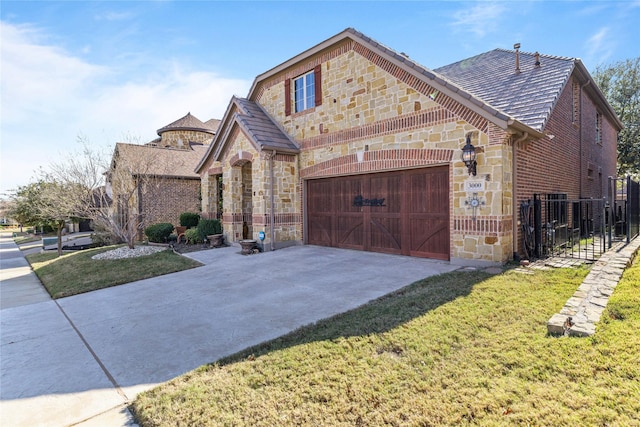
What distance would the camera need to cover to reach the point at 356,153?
1048 cm

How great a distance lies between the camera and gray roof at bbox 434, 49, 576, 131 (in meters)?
8.81

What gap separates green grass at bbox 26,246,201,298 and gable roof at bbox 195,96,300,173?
15.6ft

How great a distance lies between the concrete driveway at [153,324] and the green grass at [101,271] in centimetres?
64

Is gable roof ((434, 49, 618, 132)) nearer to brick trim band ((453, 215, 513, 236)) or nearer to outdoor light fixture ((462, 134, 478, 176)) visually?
outdoor light fixture ((462, 134, 478, 176))

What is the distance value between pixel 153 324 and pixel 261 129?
878 centimetres

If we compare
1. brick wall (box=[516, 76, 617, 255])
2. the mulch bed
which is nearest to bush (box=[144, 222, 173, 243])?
the mulch bed

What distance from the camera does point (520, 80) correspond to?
1036 cm

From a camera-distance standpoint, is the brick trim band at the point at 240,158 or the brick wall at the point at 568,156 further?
the brick trim band at the point at 240,158

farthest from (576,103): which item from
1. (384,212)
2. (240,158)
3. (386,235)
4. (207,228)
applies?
(207,228)

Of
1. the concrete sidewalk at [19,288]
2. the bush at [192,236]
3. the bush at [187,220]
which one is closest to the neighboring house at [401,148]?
the bush at [192,236]

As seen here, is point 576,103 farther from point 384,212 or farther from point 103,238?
point 103,238

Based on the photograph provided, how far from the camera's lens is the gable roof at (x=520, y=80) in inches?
348

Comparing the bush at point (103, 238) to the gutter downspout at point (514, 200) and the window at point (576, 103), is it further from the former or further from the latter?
the window at point (576, 103)

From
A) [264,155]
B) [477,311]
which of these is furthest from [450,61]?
[477,311]
